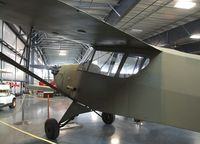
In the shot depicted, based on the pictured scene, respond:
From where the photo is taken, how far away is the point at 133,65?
444 centimetres

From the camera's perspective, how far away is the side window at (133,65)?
169 inches

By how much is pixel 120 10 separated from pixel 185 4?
243 cm

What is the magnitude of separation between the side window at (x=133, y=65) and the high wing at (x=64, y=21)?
0.58 feet

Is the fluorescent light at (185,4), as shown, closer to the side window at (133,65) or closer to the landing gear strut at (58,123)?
the side window at (133,65)

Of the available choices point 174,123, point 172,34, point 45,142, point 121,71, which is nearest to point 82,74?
point 121,71

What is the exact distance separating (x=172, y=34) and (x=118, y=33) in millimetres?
9319

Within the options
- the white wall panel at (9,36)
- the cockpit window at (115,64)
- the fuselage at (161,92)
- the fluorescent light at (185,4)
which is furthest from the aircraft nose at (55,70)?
the white wall panel at (9,36)

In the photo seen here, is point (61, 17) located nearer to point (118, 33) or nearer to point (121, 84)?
point (118, 33)

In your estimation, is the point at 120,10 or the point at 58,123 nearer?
the point at 58,123

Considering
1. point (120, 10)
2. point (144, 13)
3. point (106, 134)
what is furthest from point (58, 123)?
point (144, 13)

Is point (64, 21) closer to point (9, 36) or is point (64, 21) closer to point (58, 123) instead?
point (58, 123)

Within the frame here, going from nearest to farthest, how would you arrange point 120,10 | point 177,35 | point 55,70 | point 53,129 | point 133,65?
point 133,65
point 53,129
point 55,70
point 120,10
point 177,35

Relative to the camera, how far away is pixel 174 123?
375cm

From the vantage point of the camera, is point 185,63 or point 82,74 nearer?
point 185,63
